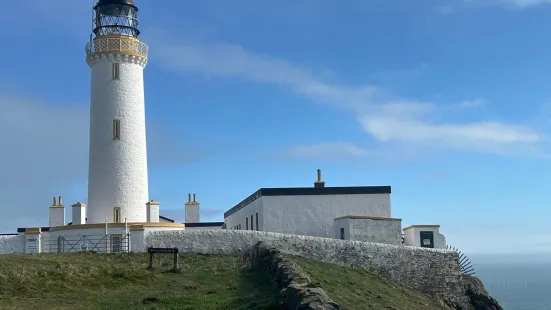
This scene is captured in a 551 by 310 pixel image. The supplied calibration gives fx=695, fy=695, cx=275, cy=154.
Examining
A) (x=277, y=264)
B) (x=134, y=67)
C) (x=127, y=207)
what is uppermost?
(x=134, y=67)

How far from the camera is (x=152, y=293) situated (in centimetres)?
2012

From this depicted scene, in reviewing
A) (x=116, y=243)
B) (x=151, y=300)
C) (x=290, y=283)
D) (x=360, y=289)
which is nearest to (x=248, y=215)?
(x=116, y=243)

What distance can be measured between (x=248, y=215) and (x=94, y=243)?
1217 centimetres

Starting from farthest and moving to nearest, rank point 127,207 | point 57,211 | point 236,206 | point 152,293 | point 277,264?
point 236,206 → point 57,211 → point 127,207 → point 277,264 → point 152,293

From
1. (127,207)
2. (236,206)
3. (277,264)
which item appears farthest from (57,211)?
(277,264)

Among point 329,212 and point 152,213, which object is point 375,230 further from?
point 152,213

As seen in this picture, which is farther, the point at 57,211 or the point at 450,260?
the point at 57,211

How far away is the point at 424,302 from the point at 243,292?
11914 millimetres

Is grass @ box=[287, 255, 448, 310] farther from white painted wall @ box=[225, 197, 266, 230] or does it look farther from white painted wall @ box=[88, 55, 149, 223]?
white painted wall @ box=[88, 55, 149, 223]

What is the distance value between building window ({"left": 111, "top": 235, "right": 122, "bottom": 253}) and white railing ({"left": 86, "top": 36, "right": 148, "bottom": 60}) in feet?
32.5

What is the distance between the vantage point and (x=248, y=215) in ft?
139

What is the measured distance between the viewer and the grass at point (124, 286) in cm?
1817

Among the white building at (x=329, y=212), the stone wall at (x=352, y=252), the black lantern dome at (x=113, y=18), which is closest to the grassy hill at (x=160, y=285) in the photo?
the stone wall at (x=352, y=252)

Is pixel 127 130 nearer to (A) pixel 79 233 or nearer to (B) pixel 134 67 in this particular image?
(B) pixel 134 67
